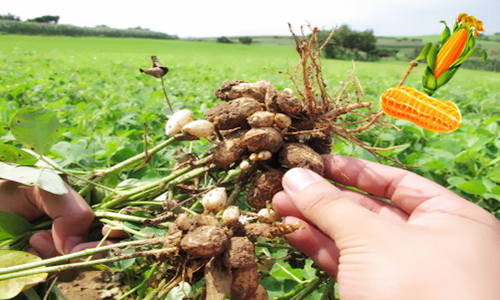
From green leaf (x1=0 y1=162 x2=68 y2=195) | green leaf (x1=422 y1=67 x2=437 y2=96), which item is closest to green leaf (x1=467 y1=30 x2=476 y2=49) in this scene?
green leaf (x1=422 y1=67 x2=437 y2=96)

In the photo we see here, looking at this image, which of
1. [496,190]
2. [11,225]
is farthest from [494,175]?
[11,225]

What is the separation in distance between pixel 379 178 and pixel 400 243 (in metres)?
0.49

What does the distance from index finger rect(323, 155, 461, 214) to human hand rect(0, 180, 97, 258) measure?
3.15 feet

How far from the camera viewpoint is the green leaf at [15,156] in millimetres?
1200

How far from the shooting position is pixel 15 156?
124 cm

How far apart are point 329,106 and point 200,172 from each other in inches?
22.9

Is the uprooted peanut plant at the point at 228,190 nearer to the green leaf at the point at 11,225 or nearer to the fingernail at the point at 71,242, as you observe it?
the fingernail at the point at 71,242

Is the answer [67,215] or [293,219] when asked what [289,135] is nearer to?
[293,219]

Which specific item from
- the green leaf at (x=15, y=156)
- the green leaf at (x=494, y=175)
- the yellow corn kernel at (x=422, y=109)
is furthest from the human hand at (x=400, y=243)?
the green leaf at (x=494, y=175)

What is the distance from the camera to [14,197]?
125 cm

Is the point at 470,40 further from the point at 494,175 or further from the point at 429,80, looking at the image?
the point at 494,175

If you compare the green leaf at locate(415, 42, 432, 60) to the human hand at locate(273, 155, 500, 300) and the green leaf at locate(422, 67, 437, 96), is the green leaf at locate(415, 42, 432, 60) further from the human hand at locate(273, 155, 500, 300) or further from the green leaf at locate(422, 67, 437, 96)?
the human hand at locate(273, 155, 500, 300)

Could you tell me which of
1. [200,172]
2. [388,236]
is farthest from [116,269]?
[388,236]

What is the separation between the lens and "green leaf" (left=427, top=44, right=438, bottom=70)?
96 centimetres
